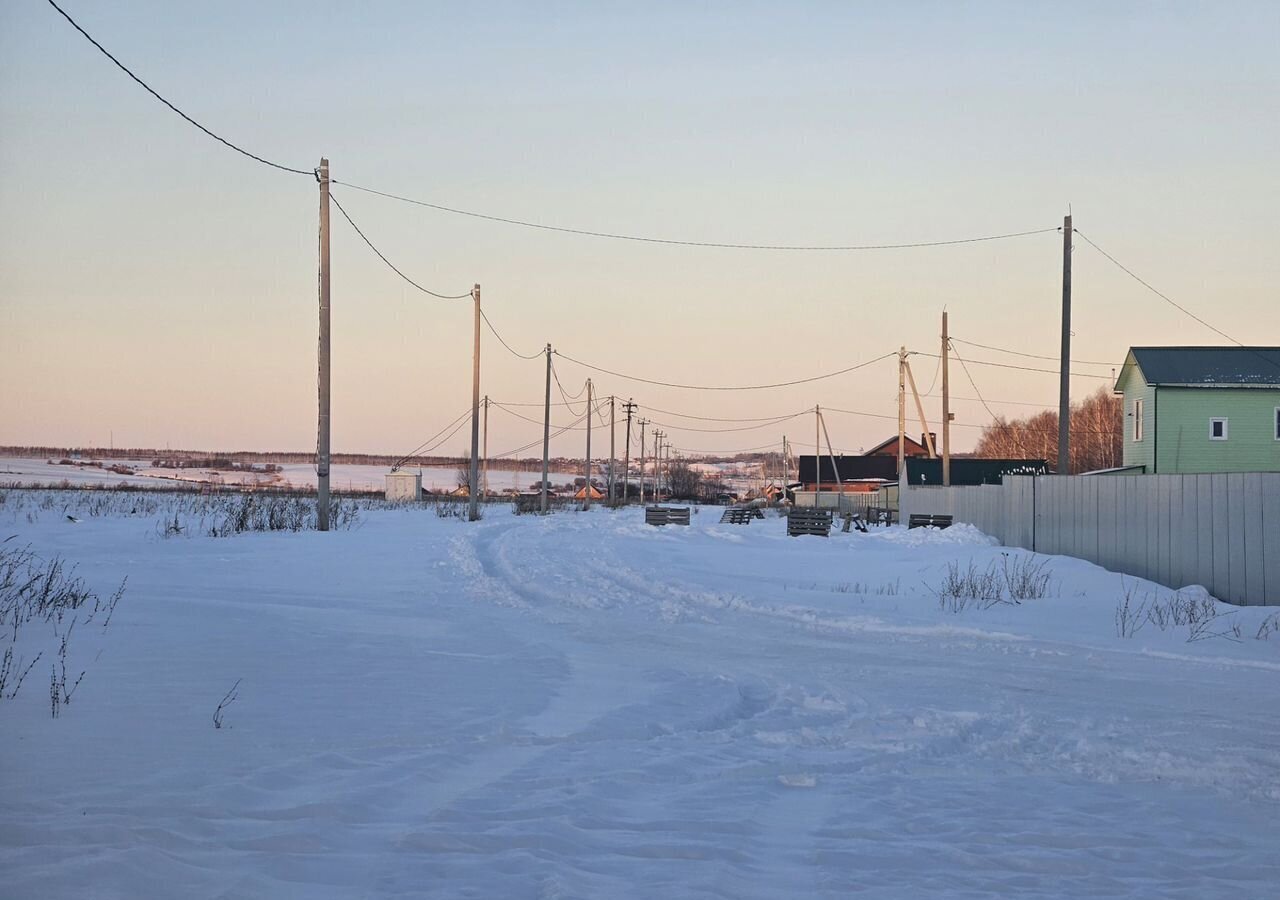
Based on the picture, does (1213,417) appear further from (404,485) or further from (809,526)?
(404,485)

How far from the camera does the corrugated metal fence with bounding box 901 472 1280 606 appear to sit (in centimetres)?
1512

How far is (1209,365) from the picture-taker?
125 ft

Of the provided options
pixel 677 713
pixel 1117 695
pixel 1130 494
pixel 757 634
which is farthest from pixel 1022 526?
pixel 677 713

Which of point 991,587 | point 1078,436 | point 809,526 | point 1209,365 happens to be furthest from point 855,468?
point 991,587

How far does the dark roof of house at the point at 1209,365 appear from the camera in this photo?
37219mm

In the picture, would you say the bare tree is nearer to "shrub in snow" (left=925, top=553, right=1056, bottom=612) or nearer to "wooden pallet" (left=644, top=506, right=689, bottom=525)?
"wooden pallet" (left=644, top=506, right=689, bottom=525)

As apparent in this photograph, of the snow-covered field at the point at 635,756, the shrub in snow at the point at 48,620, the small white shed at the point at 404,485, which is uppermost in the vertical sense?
the small white shed at the point at 404,485

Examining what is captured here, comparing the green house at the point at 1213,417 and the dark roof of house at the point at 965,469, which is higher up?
the green house at the point at 1213,417

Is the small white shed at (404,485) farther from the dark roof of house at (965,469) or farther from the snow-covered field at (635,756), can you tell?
the snow-covered field at (635,756)

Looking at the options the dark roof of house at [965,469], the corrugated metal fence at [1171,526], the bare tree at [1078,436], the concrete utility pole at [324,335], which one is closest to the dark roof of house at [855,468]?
the bare tree at [1078,436]

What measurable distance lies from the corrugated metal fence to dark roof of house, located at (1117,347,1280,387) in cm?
1706

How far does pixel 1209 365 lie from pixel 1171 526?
24.6 metres

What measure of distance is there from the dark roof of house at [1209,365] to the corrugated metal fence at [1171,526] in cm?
1706

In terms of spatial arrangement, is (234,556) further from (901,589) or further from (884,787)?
(884,787)
